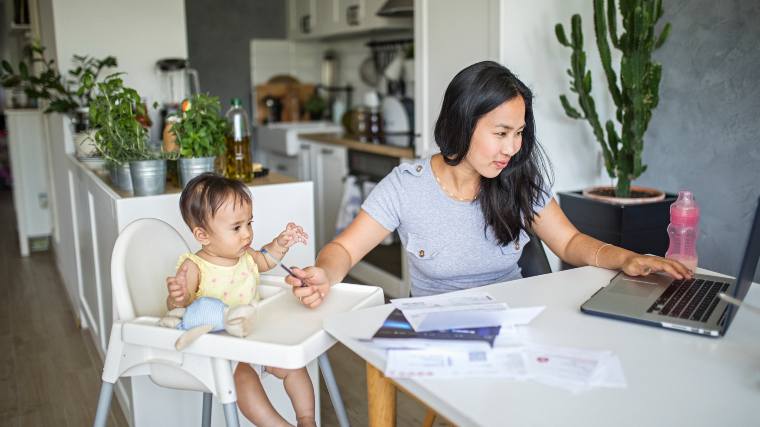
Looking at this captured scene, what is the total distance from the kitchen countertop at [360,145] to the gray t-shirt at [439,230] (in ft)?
5.42

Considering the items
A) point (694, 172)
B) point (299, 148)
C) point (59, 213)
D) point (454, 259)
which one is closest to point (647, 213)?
point (694, 172)

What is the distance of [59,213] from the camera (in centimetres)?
404

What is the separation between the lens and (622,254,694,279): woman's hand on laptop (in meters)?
1.54

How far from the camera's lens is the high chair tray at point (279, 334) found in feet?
3.91

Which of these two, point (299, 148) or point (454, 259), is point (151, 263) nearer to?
point (454, 259)

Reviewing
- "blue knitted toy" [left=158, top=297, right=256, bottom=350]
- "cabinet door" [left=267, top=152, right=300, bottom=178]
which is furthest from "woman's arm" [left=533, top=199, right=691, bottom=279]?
"cabinet door" [left=267, top=152, right=300, bottom=178]

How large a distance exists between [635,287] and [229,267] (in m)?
0.89

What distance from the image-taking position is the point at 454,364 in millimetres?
1061

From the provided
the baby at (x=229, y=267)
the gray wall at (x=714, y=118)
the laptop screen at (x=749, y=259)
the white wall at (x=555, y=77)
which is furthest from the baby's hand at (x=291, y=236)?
the gray wall at (x=714, y=118)

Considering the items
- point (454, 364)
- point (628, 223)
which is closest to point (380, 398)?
point (454, 364)

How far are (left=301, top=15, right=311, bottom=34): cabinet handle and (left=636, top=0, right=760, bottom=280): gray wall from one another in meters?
2.74

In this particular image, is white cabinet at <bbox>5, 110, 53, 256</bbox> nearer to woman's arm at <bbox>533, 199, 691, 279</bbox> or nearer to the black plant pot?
the black plant pot

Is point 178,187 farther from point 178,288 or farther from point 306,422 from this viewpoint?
point 306,422

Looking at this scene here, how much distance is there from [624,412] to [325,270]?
2.62ft
